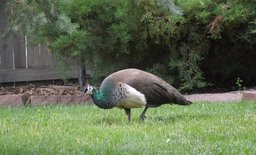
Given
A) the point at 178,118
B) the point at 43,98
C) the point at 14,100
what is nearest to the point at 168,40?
the point at 43,98

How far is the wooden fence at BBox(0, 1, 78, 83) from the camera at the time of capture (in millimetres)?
11422

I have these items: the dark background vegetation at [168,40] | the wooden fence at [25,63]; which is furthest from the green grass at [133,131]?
the wooden fence at [25,63]

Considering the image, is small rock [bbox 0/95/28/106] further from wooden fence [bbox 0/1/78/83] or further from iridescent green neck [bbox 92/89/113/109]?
iridescent green neck [bbox 92/89/113/109]

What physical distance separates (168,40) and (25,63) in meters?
3.03

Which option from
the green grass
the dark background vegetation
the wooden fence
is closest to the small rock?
the dark background vegetation

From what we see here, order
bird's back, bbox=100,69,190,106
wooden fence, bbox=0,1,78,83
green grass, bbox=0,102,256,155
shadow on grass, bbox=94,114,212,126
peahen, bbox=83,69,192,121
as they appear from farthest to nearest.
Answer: wooden fence, bbox=0,1,78,83, shadow on grass, bbox=94,114,212,126, bird's back, bbox=100,69,190,106, peahen, bbox=83,69,192,121, green grass, bbox=0,102,256,155

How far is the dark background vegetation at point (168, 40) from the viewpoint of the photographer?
977cm

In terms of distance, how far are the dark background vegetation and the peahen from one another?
9.90 ft

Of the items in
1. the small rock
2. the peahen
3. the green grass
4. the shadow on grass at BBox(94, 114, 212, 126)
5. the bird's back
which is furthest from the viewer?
the small rock

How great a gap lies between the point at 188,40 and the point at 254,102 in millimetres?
2183

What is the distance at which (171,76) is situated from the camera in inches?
412

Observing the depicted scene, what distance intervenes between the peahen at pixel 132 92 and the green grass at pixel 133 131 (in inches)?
9.2

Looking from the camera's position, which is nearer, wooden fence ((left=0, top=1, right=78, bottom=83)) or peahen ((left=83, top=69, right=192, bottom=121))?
peahen ((left=83, top=69, right=192, bottom=121))

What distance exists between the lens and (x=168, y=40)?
10164 millimetres
